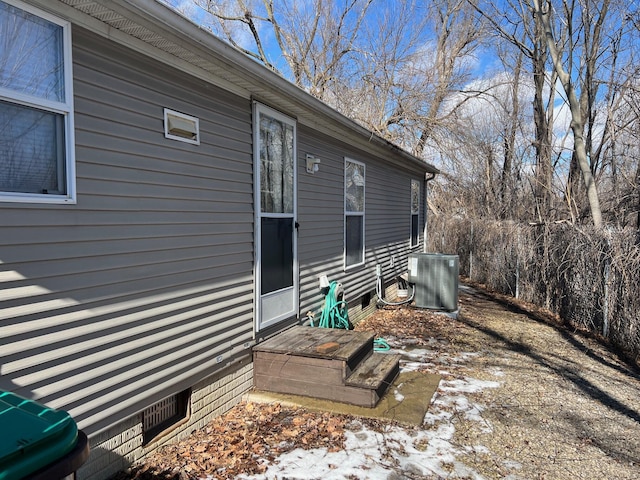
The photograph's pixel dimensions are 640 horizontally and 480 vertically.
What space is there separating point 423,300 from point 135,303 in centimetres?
628

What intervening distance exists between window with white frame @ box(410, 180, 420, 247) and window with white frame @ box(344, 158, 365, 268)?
3783 mm

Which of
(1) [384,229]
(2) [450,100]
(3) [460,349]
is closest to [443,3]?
(2) [450,100]

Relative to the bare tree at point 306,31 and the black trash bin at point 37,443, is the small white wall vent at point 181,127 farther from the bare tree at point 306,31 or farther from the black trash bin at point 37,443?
the bare tree at point 306,31

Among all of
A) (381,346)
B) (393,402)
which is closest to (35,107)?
(393,402)

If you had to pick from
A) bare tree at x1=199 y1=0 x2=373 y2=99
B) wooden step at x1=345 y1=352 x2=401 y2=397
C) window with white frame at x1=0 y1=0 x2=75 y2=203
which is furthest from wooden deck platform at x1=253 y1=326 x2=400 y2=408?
bare tree at x1=199 y1=0 x2=373 y2=99

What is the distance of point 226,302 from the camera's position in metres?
3.79

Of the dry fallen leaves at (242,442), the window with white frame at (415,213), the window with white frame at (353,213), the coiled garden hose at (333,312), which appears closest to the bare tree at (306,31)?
the window with white frame at (415,213)

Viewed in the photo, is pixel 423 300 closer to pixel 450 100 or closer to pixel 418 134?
pixel 418 134

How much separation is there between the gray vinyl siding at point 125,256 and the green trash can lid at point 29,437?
1.12 metres

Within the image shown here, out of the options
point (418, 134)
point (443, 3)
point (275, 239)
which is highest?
point (443, 3)

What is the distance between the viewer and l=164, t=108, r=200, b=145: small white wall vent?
3150 millimetres

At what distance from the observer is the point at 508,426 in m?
3.67

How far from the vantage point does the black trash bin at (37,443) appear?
3.42 feet

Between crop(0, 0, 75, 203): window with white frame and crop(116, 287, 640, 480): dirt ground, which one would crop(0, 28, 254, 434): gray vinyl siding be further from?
crop(116, 287, 640, 480): dirt ground
